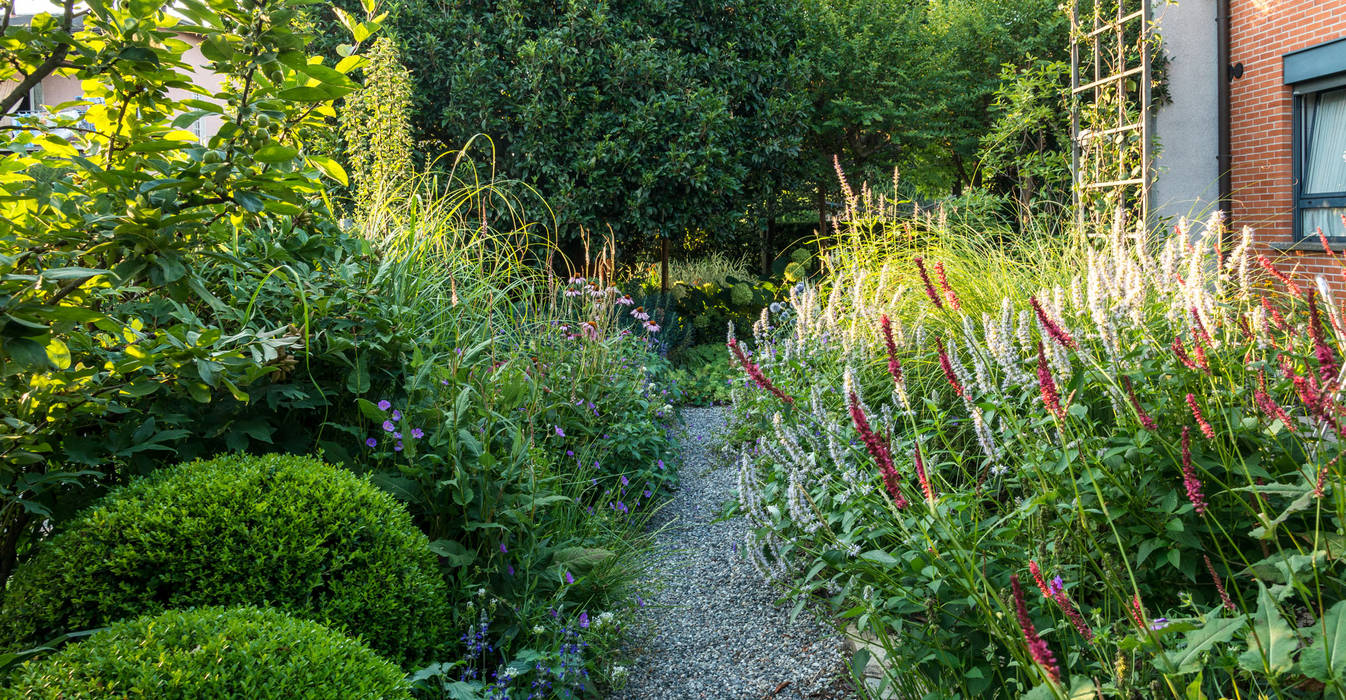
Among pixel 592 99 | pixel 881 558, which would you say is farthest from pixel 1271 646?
pixel 592 99

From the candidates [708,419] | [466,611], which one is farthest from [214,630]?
[708,419]

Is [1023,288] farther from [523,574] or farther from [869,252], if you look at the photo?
[523,574]

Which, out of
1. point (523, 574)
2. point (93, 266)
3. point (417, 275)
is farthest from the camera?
point (417, 275)

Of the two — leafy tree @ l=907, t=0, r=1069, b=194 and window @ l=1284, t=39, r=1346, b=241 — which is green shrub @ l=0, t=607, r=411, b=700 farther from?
leafy tree @ l=907, t=0, r=1069, b=194

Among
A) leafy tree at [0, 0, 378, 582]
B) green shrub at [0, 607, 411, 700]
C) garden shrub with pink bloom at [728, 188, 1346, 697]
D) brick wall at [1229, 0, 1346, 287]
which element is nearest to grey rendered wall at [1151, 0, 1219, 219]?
brick wall at [1229, 0, 1346, 287]

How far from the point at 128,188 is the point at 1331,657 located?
233 cm

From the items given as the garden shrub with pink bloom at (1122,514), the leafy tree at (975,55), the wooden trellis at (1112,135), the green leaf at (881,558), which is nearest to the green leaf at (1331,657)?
the garden shrub with pink bloom at (1122,514)

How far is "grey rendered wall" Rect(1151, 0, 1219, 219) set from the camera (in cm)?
868

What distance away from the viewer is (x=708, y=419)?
6.62m

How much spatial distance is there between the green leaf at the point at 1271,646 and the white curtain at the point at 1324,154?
7811 mm

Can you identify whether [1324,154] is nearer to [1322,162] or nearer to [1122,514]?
[1322,162]

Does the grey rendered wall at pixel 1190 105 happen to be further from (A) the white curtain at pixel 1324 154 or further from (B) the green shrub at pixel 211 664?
(B) the green shrub at pixel 211 664

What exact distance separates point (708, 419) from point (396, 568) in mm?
4586

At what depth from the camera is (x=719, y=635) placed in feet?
10.2
